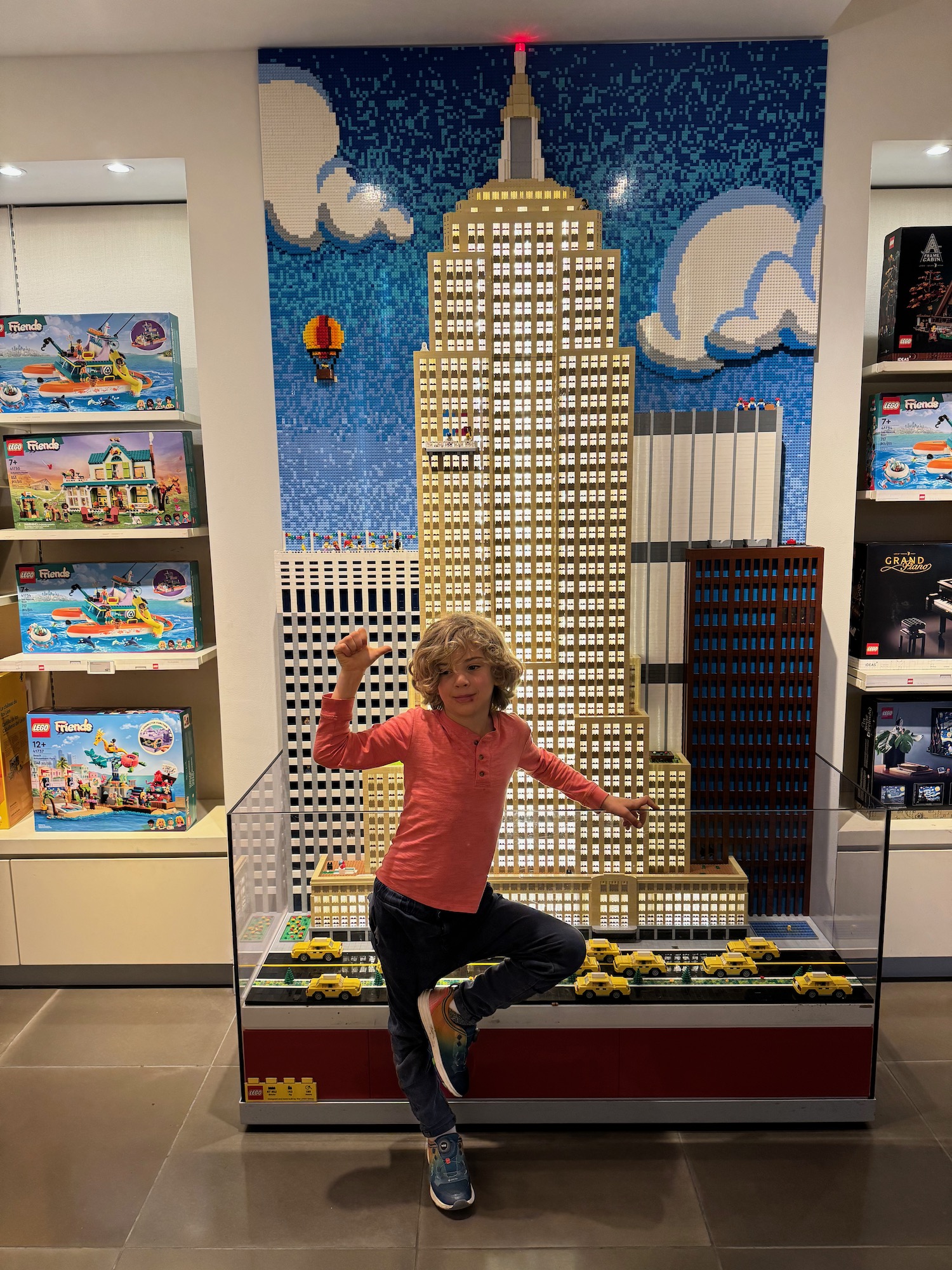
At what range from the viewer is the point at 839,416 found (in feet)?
12.0

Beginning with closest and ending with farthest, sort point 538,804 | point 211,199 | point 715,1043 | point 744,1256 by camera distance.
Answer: point 744,1256, point 715,1043, point 538,804, point 211,199

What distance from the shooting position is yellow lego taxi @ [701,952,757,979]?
3.05 m

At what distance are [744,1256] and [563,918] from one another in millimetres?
1107

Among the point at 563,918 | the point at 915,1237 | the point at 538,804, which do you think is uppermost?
the point at 538,804

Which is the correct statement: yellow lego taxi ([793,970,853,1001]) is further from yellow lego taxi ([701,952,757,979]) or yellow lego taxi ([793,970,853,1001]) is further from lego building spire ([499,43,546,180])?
lego building spire ([499,43,546,180])

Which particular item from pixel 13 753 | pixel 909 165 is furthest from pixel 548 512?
pixel 13 753

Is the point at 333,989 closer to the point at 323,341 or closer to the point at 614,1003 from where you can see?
the point at 614,1003

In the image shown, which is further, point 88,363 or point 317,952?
point 88,363

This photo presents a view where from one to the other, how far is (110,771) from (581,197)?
328 centimetres

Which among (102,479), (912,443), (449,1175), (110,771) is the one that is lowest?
(449,1175)

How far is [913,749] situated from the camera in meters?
4.00

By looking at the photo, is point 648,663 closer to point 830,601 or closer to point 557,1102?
point 830,601

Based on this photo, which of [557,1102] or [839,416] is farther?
[839,416]

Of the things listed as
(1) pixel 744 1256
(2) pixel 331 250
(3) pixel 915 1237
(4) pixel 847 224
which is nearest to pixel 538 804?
(1) pixel 744 1256
